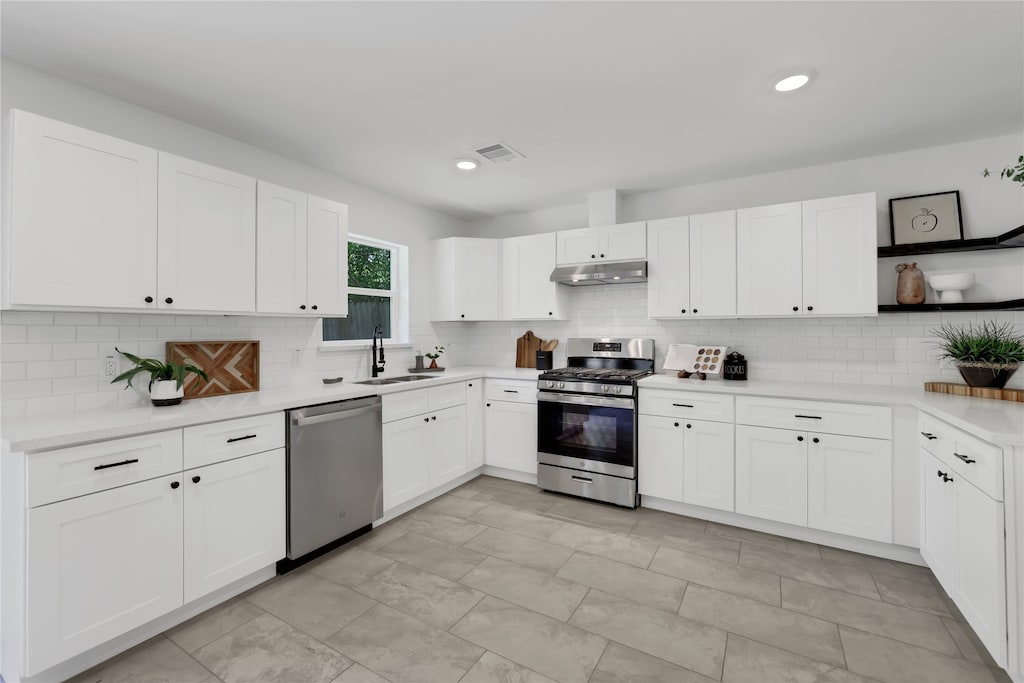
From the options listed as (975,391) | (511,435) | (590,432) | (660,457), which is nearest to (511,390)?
(511,435)

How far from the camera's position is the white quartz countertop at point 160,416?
165 cm

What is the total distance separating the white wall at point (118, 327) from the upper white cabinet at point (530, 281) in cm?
145

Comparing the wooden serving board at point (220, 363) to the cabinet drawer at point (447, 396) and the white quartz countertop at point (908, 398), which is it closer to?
the cabinet drawer at point (447, 396)

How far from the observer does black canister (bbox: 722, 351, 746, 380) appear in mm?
3426

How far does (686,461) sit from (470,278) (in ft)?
8.28

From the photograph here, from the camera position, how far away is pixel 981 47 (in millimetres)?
1933

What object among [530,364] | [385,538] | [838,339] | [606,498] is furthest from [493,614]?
[838,339]

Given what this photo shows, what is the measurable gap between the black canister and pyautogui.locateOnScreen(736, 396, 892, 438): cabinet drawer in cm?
48

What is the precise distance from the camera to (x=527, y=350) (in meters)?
4.56

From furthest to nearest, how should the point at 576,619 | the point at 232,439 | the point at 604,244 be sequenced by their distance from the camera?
1. the point at 604,244
2. the point at 232,439
3. the point at 576,619

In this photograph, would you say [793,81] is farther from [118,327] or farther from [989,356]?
[118,327]

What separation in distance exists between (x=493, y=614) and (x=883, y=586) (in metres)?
2.06

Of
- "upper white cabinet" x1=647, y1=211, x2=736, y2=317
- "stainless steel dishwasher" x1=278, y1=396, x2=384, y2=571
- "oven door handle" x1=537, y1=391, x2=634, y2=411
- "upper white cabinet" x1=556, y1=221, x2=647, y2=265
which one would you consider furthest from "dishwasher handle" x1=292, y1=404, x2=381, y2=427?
"upper white cabinet" x1=647, y1=211, x2=736, y2=317

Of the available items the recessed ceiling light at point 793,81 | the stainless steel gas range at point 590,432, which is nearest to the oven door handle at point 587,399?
the stainless steel gas range at point 590,432
